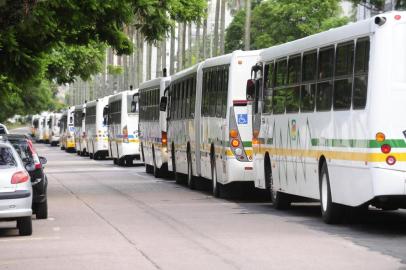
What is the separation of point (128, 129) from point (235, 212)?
2763 centimetres

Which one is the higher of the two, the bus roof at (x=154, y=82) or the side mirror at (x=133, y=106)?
the bus roof at (x=154, y=82)

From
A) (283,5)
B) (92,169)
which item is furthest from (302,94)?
(283,5)

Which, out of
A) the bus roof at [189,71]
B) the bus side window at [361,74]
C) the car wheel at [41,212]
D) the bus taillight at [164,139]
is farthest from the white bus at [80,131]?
the bus side window at [361,74]

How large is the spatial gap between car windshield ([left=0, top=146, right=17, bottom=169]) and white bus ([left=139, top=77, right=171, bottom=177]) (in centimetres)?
1888

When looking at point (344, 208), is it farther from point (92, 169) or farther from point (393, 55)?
point (92, 169)

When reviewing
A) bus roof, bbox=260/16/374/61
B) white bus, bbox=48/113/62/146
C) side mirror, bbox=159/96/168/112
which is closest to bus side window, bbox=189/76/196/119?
side mirror, bbox=159/96/168/112

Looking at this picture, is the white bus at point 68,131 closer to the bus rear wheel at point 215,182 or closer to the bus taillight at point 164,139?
the bus taillight at point 164,139

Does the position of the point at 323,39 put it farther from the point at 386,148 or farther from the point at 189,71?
the point at 189,71

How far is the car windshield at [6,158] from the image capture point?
722 inches

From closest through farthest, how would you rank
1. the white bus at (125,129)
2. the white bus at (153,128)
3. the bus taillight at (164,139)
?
the bus taillight at (164,139), the white bus at (153,128), the white bus at (125,129)

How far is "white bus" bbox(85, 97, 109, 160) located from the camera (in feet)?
203

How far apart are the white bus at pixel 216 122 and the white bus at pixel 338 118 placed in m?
1.70

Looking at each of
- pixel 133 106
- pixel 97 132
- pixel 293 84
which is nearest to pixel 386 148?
pixel 293 84

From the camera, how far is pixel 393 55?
17.3 m
